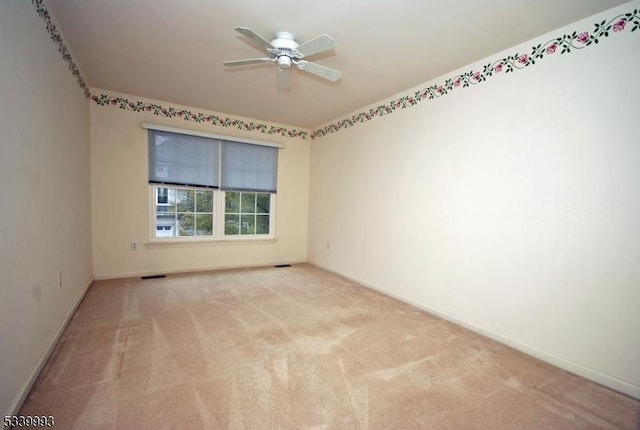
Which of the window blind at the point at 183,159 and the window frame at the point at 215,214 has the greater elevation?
the window blind at the point at 183,159

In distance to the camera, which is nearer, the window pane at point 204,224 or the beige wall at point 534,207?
the beige wall at point 534,207

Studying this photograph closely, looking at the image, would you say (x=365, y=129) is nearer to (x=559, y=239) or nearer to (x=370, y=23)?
(x=370, y=23)

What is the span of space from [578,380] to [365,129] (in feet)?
10.9

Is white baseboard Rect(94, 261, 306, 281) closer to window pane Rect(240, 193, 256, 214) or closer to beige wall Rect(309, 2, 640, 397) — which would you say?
window pane Rect(240, 193, 256, 214)

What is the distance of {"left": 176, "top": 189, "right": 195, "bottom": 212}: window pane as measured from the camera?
4.23 m

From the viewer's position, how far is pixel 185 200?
4.27m

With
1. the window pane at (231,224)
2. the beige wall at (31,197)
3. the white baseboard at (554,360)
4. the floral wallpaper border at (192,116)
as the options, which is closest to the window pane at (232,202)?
the window pane at (231,224)

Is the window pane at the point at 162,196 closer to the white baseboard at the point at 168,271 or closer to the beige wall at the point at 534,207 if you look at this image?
the white baseboard at the point at 168,271

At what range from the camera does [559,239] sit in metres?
2.12

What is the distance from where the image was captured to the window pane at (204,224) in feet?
14.4

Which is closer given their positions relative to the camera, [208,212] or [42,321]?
[42,321]

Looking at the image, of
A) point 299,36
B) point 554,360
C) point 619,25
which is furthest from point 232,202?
point 619,25

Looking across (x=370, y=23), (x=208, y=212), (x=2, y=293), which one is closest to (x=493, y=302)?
(x=370, y=23)

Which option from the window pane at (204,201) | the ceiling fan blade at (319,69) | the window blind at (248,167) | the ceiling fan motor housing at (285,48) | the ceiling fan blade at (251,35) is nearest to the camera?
the ceiling fan blade at (251,35)
